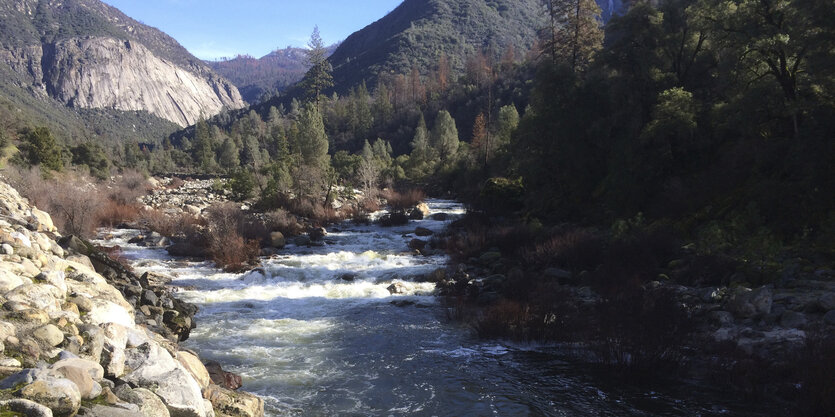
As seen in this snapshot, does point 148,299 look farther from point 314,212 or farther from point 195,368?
point 314,212

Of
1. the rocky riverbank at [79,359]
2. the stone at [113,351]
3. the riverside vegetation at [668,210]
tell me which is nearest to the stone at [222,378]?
the rocky riverbank at [79,359]

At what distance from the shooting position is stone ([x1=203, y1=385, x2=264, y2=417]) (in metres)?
5.98

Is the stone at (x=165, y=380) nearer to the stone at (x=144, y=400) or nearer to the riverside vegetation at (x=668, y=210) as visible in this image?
the stone at (x=144, y=400)

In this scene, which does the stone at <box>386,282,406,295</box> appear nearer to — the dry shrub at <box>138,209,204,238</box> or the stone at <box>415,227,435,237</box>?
the stone at <box>415,227,435,237</box>

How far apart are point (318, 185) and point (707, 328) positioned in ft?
87.0

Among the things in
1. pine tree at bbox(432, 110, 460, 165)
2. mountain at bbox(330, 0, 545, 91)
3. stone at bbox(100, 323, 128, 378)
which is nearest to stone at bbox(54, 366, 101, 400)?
stone at bbox(100, 323, 128, 378)

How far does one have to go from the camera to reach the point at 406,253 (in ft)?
70.6

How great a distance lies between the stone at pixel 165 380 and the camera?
4770 millimetres

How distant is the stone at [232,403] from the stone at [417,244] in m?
15.9

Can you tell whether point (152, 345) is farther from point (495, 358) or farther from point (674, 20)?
point (674, 20)

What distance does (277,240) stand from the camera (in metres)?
23.0

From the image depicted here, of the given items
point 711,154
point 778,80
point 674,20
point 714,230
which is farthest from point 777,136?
point 674,20

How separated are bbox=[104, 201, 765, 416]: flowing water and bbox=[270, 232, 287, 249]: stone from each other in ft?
14.7

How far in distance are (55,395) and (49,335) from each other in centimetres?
137
